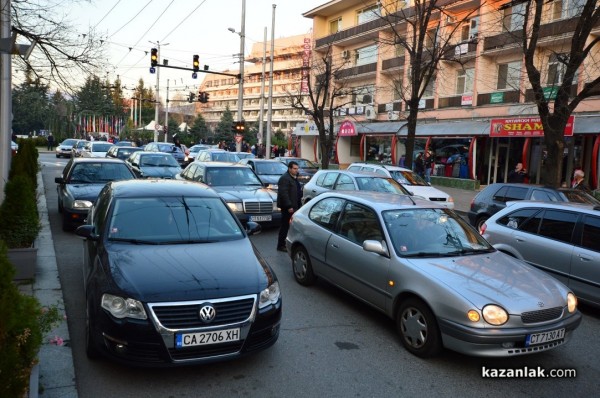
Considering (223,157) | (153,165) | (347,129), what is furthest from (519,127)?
(153,165)

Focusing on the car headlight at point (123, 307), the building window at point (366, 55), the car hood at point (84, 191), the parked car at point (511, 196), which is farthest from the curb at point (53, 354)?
the building window at point (366, 55)

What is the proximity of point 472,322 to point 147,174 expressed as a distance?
1384 centimetres

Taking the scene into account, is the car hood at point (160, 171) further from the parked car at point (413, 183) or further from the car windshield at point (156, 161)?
the parked car at point (413, 183)

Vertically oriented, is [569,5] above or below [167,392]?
above

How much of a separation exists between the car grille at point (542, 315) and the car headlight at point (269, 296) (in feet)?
7.28

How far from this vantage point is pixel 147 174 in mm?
16234

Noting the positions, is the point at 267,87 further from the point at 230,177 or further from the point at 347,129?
the point at 230,177

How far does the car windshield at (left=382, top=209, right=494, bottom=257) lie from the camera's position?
5.37 metres

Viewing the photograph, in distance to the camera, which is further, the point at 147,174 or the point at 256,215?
the point at 147,174

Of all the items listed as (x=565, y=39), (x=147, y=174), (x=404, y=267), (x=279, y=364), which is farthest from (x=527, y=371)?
(x=565, y=39)

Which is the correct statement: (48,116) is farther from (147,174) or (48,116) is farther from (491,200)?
(491,200)

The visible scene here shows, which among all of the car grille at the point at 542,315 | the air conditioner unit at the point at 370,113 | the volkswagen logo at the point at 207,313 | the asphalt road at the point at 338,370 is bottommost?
the asphalt road at the point at 338,370

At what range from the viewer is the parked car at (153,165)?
53.6 feet

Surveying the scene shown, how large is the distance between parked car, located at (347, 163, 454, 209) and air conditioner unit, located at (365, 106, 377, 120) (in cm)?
1842
